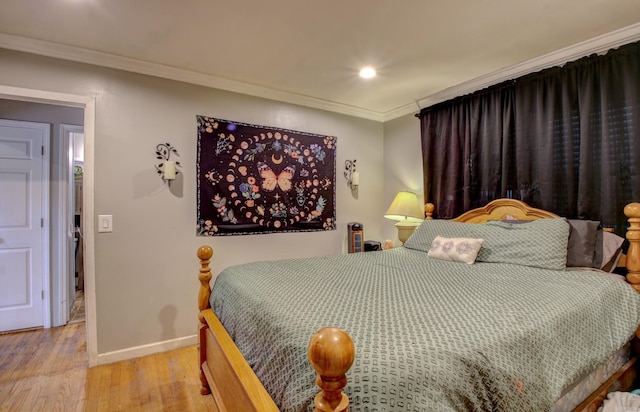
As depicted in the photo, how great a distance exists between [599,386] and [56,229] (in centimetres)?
422

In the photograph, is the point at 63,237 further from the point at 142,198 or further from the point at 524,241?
the point at 524,241

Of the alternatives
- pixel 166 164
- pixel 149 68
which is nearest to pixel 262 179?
pixel 166 164

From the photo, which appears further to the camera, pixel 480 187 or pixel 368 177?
pixel 368 177

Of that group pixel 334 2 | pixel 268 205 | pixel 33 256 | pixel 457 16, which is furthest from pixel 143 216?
pixel 457 16

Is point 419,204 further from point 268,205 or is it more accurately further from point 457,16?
point 457,16

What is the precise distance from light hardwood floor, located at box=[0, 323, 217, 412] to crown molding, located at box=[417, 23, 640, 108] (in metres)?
3.19

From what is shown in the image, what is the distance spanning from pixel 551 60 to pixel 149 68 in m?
3.05

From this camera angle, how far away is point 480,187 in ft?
8.82

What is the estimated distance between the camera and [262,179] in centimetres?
290

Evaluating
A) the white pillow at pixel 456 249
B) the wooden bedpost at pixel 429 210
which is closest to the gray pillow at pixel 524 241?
the white pillow at pixel 456 249

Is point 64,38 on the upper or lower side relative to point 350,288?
upper

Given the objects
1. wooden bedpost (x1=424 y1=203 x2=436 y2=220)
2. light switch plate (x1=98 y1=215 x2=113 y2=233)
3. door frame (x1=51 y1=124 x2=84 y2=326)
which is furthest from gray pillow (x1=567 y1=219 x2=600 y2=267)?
door frame (x1=51 y1=124 x2=84 y2=326)

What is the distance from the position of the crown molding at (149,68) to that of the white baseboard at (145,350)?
2.16 m

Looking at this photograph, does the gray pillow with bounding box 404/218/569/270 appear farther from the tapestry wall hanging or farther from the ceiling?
the tapestry wall hanging
